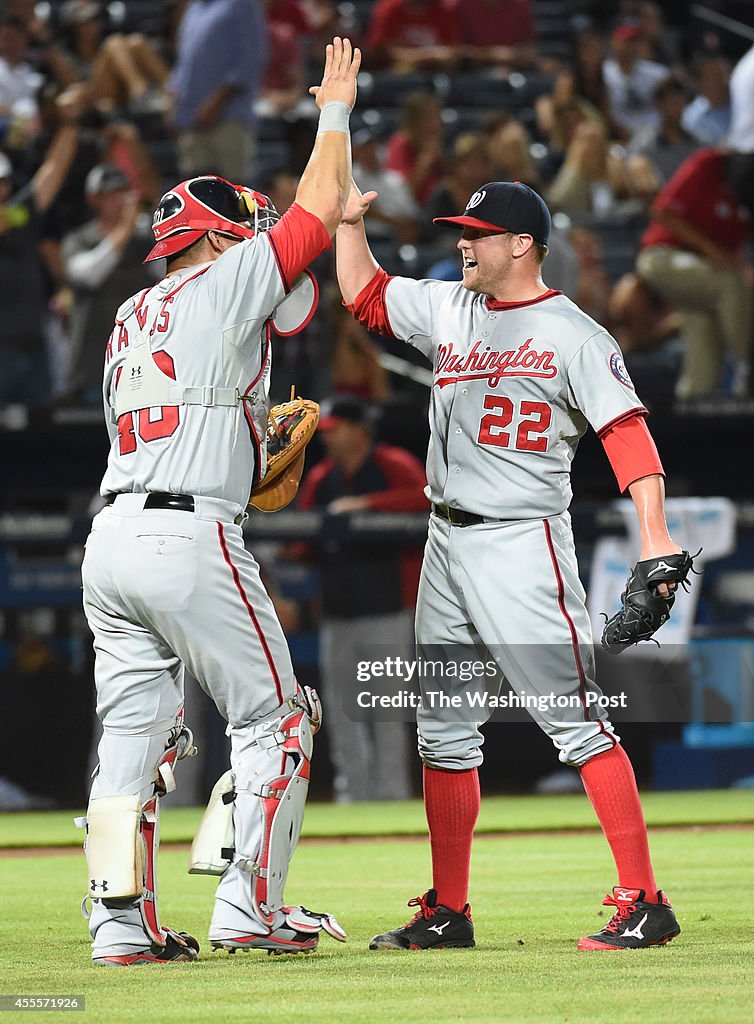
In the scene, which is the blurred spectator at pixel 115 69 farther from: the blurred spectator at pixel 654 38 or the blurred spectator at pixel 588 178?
the blurred spectator at pixel 654 38

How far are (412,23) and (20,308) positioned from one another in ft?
18.1

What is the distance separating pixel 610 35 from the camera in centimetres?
1445

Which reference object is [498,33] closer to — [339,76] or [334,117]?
[339,76]

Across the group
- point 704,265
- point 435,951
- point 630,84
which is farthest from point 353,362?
point 435,951

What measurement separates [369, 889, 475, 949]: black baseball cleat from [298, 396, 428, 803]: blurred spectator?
15.8ft

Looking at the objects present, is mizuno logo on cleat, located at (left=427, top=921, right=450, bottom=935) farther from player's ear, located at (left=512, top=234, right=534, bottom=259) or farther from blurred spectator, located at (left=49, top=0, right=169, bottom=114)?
blurred spectator, located at (left=49, top=0, right=169, bottom=114)

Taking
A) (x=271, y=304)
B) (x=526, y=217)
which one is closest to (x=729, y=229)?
(x=526, y=217)

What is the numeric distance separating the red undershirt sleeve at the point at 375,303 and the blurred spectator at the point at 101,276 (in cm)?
509

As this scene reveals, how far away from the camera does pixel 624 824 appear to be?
14.3 ft

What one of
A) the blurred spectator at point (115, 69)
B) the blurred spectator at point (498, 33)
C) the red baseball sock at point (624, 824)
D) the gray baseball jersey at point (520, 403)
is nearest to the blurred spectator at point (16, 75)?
the blurred spectator at point (115, 69)

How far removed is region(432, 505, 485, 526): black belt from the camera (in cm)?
459

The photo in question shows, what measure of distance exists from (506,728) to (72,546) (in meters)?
2.78

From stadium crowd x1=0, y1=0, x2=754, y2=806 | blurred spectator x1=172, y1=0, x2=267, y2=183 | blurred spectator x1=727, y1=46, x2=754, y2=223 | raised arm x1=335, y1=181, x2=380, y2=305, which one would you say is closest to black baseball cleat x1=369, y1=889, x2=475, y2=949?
raised arm x1=335, y1=181, x2=380, y2=305

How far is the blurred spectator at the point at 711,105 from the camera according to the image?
1294 cm
